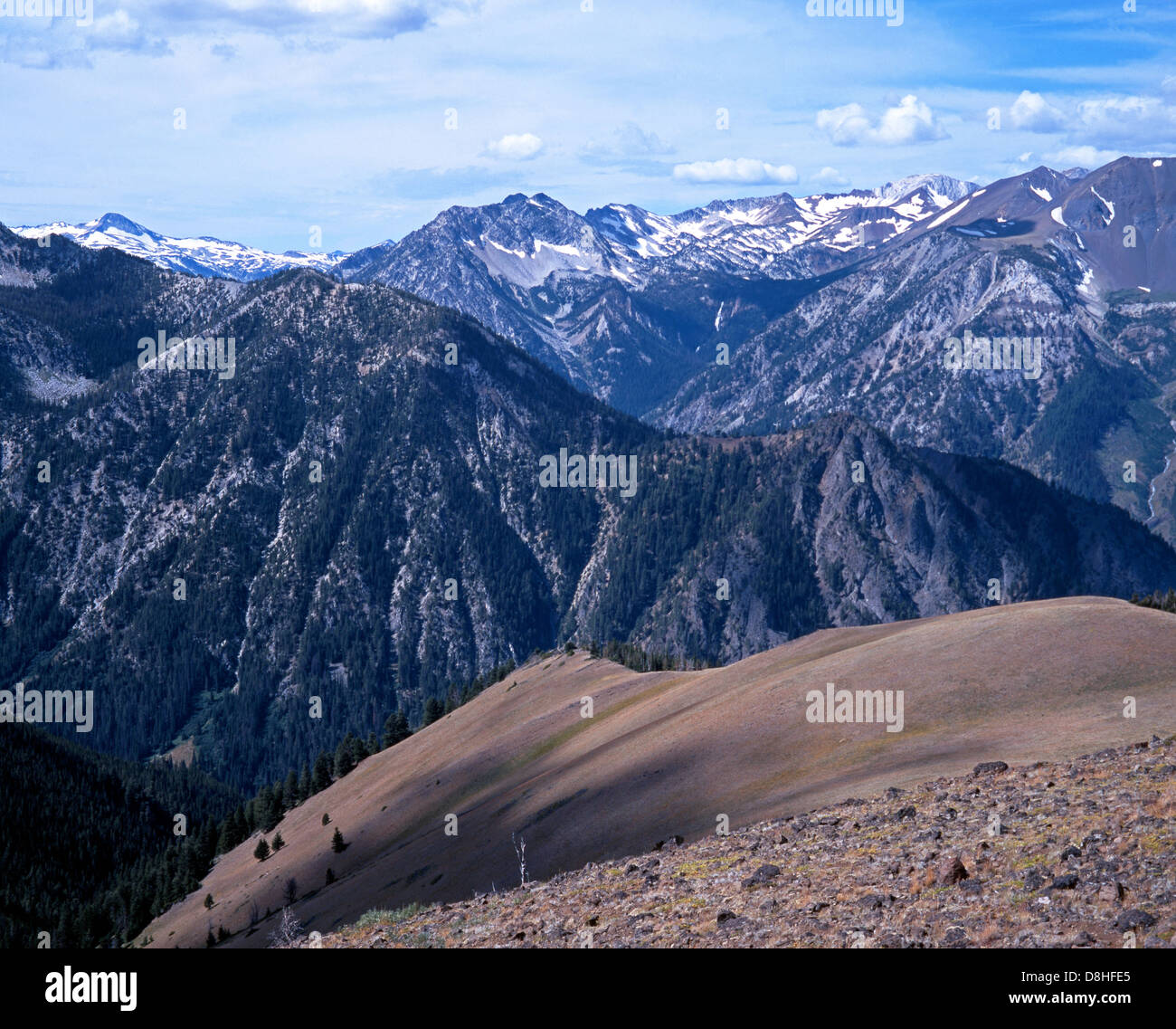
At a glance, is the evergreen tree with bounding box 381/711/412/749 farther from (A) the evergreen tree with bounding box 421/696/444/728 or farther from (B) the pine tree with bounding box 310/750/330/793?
(B) the pine tree with bounding box 310/750/330/793

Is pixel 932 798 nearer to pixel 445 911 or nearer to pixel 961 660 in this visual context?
pixel 445 911

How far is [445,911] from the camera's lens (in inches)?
1741

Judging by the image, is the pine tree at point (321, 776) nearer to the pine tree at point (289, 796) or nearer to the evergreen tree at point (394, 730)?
the pine tree at point (289, 796)

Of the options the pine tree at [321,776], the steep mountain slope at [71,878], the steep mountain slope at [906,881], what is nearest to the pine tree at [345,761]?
the pine tree at [321,776]

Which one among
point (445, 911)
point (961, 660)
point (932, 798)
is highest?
point (961, 660)

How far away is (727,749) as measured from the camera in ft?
235

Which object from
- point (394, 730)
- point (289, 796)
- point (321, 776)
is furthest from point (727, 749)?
point (394, 730)

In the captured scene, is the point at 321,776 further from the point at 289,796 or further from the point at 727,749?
the point at 727,749

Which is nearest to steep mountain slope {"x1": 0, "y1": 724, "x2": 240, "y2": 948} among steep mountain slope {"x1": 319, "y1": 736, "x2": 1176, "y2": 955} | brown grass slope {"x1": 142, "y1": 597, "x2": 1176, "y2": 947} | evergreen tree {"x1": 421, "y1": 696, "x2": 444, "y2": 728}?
brown grass slope {"x1": 142, "y1": 597, "x2": 1176, "y2": 947}

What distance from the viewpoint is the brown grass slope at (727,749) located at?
58219mm

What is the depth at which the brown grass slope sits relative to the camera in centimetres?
5822

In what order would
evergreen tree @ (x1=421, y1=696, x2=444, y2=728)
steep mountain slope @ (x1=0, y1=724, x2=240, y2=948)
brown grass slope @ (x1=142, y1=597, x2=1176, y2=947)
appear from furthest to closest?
1. evergreen tree @ (x1=421, y1=696, x2=444, y2=728)
2. steep mountain slope @ (x1=0, y1=724, x2=240, y2=948)
3. brown grass slope @ (x1=142, y1=597, x2=1176, y2=947)
